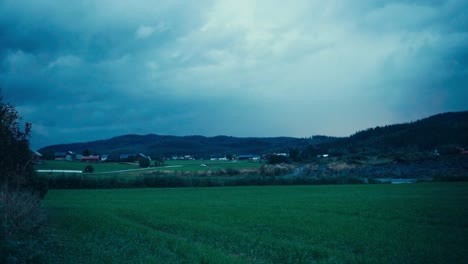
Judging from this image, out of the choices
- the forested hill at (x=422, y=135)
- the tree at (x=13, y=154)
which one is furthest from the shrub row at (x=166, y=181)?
the forested hill at (x=422, y=135)

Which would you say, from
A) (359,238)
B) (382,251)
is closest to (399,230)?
(359,238)

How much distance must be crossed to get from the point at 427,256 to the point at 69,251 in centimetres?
1456

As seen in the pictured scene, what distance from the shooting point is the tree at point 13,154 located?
23.3m

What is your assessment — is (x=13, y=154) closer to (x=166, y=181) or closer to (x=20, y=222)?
(x=20, y=222)

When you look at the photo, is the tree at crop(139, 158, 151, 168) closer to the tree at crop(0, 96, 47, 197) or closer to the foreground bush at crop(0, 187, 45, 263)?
the tree at crop(0, 96, 47, 197)

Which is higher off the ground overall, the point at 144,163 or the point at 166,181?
the point at 144,163

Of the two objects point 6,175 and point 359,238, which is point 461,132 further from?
point 6,175

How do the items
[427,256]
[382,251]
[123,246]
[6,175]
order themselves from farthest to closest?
[6,175] < [123,246] < [382,251] < [427,256]

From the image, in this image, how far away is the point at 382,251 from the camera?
14.4 metres

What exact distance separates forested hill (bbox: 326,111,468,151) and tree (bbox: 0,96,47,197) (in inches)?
4160

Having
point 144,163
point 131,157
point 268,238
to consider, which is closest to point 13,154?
point 268,238

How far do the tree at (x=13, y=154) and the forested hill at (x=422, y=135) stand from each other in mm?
105662

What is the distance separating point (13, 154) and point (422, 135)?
12889 cm

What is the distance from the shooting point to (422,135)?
12356cm
